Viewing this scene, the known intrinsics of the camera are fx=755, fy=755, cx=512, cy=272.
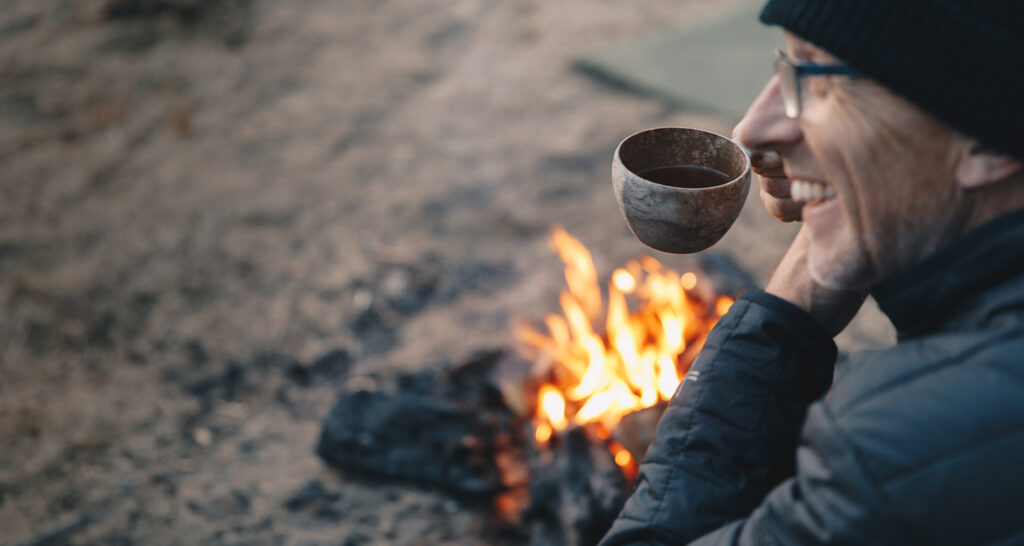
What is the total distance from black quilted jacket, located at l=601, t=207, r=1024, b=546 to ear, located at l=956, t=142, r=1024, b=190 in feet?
0.24

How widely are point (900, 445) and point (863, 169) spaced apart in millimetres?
485

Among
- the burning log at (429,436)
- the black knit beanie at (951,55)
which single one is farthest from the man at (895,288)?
the burning log at (429,436)

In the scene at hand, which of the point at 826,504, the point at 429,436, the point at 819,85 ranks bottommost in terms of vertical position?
the point at 429,436

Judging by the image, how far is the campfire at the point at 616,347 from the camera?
2910mm

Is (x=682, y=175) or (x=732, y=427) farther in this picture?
(x=682, y=175)

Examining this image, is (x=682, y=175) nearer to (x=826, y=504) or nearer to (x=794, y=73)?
(x=794, y=73)

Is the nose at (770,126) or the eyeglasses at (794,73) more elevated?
the eyeglasses at (794,73)

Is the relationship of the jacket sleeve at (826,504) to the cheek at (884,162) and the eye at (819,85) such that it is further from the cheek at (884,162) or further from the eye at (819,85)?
the eye at (819,85)

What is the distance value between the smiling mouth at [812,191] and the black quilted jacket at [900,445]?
20 cm

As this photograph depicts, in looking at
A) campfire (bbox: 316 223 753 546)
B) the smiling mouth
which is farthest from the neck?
campfire (bbox: 316 223 753 546)

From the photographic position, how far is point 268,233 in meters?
4.77

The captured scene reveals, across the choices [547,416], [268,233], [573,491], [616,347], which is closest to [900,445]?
[573,491]

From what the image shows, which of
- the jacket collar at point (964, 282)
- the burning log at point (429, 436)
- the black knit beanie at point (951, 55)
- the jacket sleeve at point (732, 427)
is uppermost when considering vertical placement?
the black knit beanie at point (951, 55)

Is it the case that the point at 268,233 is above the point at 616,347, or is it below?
below
